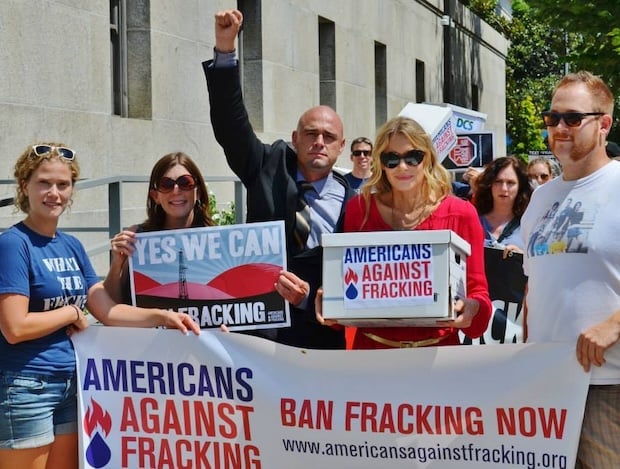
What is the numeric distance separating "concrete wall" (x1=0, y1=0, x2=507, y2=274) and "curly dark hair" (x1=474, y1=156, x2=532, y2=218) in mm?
4851

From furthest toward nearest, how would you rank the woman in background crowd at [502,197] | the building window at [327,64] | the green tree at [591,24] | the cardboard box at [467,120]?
the building window at [327,64] < the green tree at [591,24] < the cardboard box at [467,120] < the woman in background crowd at [502,197]

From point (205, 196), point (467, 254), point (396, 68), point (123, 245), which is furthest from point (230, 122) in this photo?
point (396, 68)

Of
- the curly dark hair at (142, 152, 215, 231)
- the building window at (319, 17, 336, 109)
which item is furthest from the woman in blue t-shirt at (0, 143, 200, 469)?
the building window at (319, 17, 336, 109)

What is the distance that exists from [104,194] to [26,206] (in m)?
7.21

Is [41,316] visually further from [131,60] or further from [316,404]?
[131,60]

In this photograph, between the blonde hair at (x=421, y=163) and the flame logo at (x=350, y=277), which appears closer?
the flame logo at (x=350, y=277)

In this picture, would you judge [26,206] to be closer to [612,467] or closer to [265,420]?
[265,420]

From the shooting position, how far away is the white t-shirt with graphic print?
3795 millimetres

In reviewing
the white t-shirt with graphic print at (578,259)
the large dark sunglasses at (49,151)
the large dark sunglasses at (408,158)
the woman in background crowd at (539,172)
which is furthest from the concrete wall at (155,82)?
the white t-shirt with graphic print at (578,259)

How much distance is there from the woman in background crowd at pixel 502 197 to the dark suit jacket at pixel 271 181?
2369mm

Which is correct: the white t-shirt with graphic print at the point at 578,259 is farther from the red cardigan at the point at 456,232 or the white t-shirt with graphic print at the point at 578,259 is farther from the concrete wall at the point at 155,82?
the concrete wall at the point at 155,82

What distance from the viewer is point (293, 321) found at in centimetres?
493

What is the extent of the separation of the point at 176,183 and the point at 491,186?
318cm

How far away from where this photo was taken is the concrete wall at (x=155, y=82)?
10.3 meters
